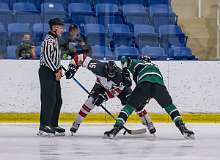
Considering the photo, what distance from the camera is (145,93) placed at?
25.1ft

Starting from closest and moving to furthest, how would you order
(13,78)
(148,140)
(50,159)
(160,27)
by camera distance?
(50,159), (148,140), (13,78), (160,27)

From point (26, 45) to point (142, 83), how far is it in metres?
2.92

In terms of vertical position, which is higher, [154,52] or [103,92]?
[154,52]

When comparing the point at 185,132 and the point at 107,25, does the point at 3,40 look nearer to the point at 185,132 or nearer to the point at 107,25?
the point at 107,25

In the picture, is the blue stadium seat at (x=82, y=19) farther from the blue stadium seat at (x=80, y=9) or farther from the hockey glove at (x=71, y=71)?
the hockey glove at (x=71, y=71)

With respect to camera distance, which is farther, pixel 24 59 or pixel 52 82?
pixel 24 59

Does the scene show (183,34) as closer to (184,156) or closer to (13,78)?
(13,78)

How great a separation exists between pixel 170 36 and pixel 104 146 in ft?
13.7

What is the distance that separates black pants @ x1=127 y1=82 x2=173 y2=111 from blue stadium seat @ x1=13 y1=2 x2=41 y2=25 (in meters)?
3.07


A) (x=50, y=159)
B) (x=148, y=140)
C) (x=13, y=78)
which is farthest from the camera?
(x=13, y=78)

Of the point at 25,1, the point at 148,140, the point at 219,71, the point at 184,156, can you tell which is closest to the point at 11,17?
the point at 25,1

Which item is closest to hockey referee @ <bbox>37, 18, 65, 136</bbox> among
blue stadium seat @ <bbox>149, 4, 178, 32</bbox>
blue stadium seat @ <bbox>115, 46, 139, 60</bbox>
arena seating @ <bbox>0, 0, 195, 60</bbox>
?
arena seating @ <bbox>0, 0, 195, 60</bbox>

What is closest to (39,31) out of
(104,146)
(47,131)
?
(47,131)

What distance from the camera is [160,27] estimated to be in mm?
10852
